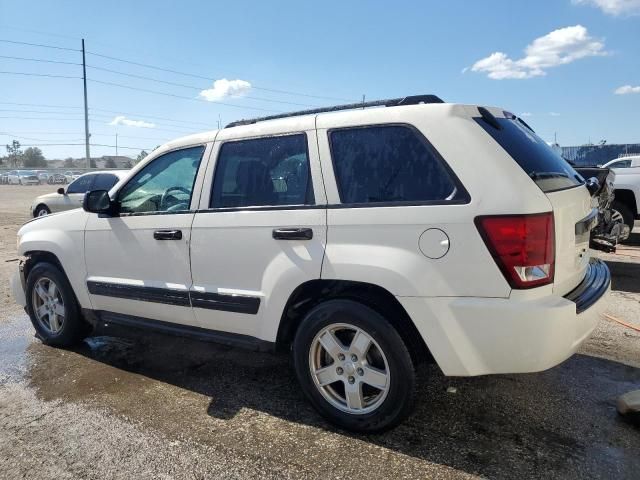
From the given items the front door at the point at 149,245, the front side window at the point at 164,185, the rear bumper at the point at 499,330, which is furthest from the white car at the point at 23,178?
the rear bumper at the point at 499,330

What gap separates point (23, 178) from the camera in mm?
50500

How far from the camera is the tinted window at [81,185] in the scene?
13686mm

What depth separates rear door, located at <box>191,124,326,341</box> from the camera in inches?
119

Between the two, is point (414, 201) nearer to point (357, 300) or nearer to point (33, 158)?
point (357, 300)

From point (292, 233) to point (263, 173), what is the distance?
0.57 m

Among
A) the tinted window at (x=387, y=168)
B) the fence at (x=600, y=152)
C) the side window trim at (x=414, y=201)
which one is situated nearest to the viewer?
the side window trim at (x=414, y=201)

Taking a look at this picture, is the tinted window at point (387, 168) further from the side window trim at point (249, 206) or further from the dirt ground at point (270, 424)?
the dirt ground at point (270, 424)

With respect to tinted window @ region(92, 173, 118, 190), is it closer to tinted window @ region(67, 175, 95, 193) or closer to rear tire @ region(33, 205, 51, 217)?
tinted window @ region(67, 175, 95, 193)

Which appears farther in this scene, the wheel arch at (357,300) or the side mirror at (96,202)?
the side mirror at (96,202)

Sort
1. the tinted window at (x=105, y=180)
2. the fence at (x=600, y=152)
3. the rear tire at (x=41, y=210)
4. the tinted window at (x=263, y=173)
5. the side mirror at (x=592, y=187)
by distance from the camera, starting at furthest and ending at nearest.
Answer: the fence at (x=600, y=152) < the rear tire at (x=41, y=210) < the tinted window at (x=105, y=180) < the side mirror at (x=592, y=187) < the tinted window at (x=263, y=173)

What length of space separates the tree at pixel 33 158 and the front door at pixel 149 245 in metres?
103

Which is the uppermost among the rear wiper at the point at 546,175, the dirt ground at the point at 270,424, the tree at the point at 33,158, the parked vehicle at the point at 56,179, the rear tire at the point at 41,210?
the tree at the point at 33,158

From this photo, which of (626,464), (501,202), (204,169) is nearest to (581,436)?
(626,464)

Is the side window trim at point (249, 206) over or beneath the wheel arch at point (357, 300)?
over
